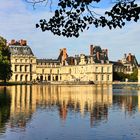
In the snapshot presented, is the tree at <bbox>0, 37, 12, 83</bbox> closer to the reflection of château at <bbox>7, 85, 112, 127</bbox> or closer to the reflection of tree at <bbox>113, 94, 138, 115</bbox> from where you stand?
the reflection of château at <bbox>7, 85, 112, 127</bbox>

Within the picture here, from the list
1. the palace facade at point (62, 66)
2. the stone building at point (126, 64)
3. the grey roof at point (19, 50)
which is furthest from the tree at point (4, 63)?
the stone building at point (126, 64)

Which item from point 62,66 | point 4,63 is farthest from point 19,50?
point 4,63

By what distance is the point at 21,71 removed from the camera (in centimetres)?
14288

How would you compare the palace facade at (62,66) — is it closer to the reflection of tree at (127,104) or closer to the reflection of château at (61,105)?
the reflection of château at (61,105)

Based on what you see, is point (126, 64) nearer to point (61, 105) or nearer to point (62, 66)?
point (62, 66)

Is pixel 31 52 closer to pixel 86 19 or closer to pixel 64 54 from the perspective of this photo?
pixel 64 54

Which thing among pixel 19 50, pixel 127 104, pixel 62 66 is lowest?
pixel 127 104

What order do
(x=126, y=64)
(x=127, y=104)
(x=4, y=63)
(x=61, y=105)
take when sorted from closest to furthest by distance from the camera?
(x=61, y=105), (x=127, y=104), (x=4, y=63), (x=126, y=64)

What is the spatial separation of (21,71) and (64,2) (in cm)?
13525

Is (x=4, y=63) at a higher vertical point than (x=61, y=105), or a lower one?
higher

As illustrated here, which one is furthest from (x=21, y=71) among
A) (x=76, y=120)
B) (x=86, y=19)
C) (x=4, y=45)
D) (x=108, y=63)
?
(x=86, y=19)

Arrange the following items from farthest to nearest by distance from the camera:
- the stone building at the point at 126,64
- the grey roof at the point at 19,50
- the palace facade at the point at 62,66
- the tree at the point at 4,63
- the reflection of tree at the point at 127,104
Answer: the stone building at the point at 126,64 → the palace facade at the point at 62,66 → the grey roof at the point at 19,50 → the tree at the point at 4,63 → the reflection of tree at the point at 127,104

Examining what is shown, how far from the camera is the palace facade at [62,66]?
5438 inches

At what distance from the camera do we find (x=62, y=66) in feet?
487
